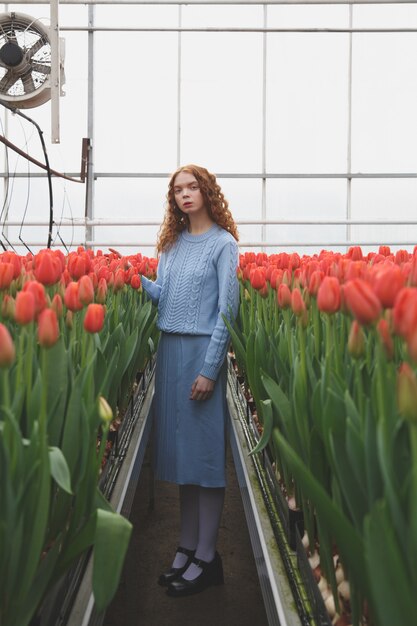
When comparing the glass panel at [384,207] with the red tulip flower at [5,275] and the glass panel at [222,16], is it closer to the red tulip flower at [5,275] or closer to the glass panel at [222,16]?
the glass panel at [222,16]

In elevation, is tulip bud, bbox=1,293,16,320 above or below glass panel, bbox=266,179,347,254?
below

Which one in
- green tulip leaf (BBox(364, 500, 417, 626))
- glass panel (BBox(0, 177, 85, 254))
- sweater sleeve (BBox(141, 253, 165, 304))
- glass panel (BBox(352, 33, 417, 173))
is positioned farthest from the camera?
glass panel (BBox(352, 33, 417, 173))

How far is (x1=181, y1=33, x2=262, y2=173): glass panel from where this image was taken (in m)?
7.28

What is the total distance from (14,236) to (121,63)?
2.25 metres

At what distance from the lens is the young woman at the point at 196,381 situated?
1829 mm

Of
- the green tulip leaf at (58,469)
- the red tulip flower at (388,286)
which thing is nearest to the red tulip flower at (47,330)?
the green tulip leaf at (58,469)

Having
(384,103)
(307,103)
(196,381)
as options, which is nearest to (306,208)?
(307,103)

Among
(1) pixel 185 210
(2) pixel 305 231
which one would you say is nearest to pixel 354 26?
(2) pixel 305 231

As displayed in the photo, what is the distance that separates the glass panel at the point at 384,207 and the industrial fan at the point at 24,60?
371 centimetres

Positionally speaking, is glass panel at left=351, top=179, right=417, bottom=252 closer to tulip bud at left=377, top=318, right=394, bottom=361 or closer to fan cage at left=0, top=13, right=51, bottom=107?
fan cage at left=0, top=13, right=51, bottom=107

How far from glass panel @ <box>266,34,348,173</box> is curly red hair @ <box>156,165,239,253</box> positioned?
18.3 feet

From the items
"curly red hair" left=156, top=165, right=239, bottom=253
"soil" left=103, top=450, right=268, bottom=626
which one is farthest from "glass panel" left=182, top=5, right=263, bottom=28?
"soil" left=103, top=450, right=268, bottom=626

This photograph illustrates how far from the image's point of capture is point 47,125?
7363 mm

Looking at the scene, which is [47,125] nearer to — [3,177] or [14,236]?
[3,177]
